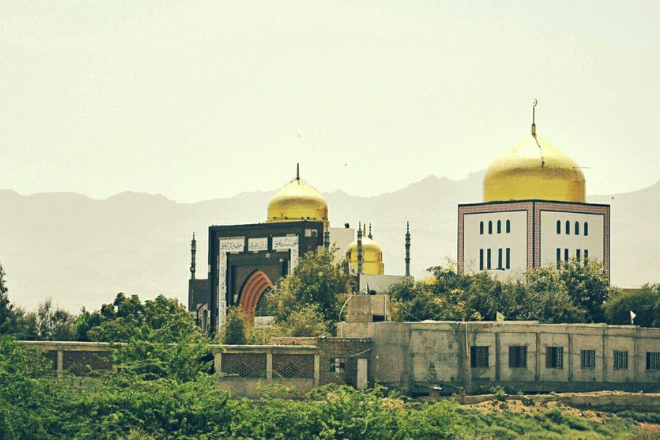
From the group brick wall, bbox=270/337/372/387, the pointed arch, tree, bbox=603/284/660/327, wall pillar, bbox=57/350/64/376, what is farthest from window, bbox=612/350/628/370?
the pointed arch

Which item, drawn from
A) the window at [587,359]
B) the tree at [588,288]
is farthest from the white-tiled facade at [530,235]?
the window at [587,359]

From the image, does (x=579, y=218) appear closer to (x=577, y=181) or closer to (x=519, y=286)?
(x=577, y=181)

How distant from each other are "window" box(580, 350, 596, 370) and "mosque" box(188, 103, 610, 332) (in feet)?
67.3

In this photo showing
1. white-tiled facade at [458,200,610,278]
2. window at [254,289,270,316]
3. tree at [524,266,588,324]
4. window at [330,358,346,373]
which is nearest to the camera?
window at [330,358,346,373]

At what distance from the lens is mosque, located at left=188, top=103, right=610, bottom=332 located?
79.8 m

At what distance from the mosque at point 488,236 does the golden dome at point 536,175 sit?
5cm

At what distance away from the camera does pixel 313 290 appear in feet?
238

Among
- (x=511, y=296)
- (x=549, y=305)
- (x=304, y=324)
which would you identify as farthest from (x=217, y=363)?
(x=511, y=296)

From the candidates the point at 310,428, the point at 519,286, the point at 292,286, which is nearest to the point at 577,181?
the point at 519,286

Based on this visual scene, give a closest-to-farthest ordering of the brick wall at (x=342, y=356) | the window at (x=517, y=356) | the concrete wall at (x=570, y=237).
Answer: the brick wall at (x=342, y=356)
the window at (x=517, y=356)
the concrete wall at (x=570, y=237)

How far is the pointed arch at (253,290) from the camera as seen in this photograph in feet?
275

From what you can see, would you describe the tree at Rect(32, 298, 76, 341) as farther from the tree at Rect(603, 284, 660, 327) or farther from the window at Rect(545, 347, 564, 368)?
the window at Rect(545, 347, 564, 368)

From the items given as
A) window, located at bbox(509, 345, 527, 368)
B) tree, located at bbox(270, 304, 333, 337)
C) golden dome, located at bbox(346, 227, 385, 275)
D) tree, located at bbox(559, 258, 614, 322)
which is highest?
golden dome, located at bbox(346, 227, 385, 275)

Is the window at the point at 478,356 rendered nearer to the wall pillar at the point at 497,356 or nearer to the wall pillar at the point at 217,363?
the wall pillar at the point at 497,356
